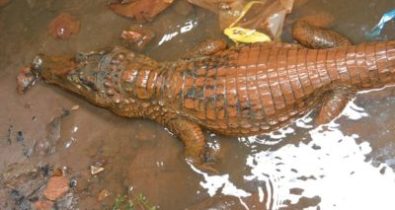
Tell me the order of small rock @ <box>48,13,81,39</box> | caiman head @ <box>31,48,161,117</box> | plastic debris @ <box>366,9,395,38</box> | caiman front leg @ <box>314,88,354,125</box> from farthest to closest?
small rock @ <box>48,13,81,39</box>, plastic debris @ <box>366,9,395,38</box>, caiman head @ <box>31,48,161,117</box>, caiman front leg @ <box>314,88,354,125</box>

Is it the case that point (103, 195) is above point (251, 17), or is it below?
below

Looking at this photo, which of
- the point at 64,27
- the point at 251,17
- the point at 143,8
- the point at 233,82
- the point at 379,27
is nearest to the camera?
the point at 233,82

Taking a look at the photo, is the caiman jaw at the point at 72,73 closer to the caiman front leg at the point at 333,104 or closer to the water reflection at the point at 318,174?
the water reflection at the point at 318,174

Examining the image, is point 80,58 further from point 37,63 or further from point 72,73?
point 37,63

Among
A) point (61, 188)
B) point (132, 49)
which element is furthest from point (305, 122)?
point (61, 188)

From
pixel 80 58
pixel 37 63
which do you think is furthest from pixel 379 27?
pixel 37 63

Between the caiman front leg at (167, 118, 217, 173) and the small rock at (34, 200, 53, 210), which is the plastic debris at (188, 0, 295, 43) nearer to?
the caiman front leg at (167, 118, 217, 173)

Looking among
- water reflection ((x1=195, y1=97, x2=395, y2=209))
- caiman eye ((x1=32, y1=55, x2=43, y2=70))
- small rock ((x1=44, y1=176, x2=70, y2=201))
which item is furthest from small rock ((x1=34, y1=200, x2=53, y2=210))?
water reflection ((x1=195, y1=97, x2=395, y2=209))

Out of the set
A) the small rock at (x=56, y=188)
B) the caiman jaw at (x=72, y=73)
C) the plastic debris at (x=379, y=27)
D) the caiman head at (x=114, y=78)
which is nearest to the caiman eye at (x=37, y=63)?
the caiman jaw at (x=72, y=73)
